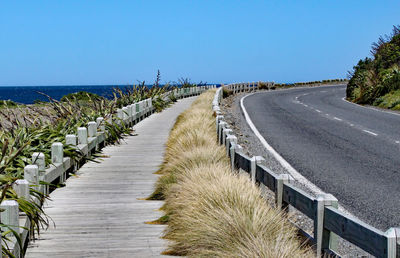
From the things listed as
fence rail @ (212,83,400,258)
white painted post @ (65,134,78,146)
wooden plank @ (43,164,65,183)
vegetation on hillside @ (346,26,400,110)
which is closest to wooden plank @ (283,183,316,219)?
fence rail @ (212,83,400,258)

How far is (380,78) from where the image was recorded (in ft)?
116

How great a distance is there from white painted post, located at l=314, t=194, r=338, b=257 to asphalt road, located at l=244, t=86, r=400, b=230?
276 cm

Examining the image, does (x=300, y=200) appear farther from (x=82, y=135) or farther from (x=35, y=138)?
(x=82, y=135)

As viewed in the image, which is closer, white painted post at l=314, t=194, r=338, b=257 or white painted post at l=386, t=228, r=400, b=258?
white painted post at l=386, t=228, r=400, b=258

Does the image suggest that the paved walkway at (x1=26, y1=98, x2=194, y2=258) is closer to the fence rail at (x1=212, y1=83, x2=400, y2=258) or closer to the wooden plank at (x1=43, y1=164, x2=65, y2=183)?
the wooden plank at (x1=43, y1=164, x2=65, y2=183)

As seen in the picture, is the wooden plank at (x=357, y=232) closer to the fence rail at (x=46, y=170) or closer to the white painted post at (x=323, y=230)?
the white painted post at (x=323, y=230)

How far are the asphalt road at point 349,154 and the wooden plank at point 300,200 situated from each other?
2185 millimetres

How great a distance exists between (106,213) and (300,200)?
325 centimetres

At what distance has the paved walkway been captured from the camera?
6102 mm

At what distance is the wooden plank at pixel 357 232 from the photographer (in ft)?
12.3

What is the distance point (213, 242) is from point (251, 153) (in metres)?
8.78

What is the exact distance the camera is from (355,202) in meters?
8.73

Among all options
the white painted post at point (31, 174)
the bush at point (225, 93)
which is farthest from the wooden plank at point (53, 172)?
the bush at point (225, 93)

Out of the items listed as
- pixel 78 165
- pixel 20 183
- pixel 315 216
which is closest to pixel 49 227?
pixel 20 183
